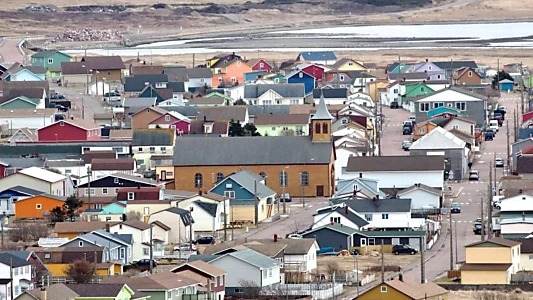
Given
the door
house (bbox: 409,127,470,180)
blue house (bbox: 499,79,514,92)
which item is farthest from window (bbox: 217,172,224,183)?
blue house (bbox: 499,79,514,92)


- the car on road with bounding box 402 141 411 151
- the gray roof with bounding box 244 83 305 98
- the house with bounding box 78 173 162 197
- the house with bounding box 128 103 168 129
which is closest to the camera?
the house with bounding box 78 173 162 197

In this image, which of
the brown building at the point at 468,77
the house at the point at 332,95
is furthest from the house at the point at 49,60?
the brown building at the point at 468,77

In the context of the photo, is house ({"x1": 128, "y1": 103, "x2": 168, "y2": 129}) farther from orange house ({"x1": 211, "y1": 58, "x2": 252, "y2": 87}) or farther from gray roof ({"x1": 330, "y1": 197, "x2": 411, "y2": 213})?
orange house ({"x1": 211, "y1": 58, "x2": 252, "y2": 87})

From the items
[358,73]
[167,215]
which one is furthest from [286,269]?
[358,73]

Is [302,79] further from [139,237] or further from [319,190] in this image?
[139,237]

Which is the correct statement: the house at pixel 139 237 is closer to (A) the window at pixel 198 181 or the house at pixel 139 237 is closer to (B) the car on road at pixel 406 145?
(A) the window at pixel 198 181

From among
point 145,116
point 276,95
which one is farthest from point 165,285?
point 276,95
